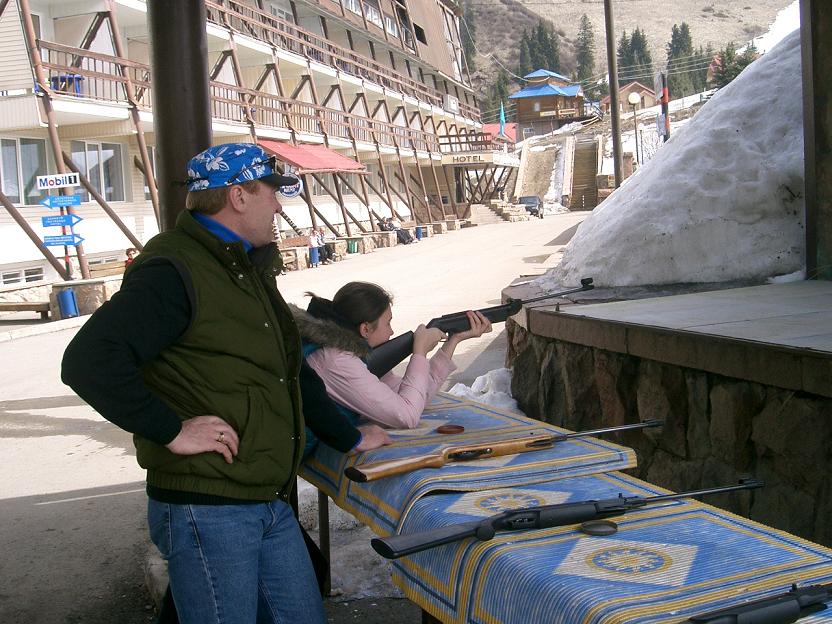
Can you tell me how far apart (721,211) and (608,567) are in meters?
4.82

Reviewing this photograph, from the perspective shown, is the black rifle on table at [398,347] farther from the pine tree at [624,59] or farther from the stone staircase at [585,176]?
the pine tree at [624,59]

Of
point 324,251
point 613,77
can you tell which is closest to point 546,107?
point 324,251

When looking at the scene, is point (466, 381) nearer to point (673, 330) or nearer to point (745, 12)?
point (673, 330)

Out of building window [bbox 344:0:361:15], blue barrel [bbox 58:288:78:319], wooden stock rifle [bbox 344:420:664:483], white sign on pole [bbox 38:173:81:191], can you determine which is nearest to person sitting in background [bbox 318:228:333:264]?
blue barrel [bbox 58:288:78:319]

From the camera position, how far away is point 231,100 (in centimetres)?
2441

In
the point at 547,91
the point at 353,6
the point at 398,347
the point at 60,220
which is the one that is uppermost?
the point at 547,91

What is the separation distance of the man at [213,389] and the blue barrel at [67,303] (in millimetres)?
14548

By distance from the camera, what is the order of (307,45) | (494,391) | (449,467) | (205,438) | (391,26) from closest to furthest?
(205,438) < (449,467) < (494,391) < (307,45) < (391,26)

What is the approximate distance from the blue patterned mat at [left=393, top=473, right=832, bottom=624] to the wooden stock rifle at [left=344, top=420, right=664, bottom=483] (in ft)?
0.95

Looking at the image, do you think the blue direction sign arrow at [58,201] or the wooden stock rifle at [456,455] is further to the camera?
the blue direction sign arrow at [58,201]

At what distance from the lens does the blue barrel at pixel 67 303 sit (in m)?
16.0

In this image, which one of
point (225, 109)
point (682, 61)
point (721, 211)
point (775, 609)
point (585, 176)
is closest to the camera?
point (775, 609)

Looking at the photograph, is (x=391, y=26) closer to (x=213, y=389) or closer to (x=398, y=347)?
(x=398, y=347)

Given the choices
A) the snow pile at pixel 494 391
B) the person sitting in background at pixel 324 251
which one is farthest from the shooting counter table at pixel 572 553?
the person sitting in background at pixel 324 251
